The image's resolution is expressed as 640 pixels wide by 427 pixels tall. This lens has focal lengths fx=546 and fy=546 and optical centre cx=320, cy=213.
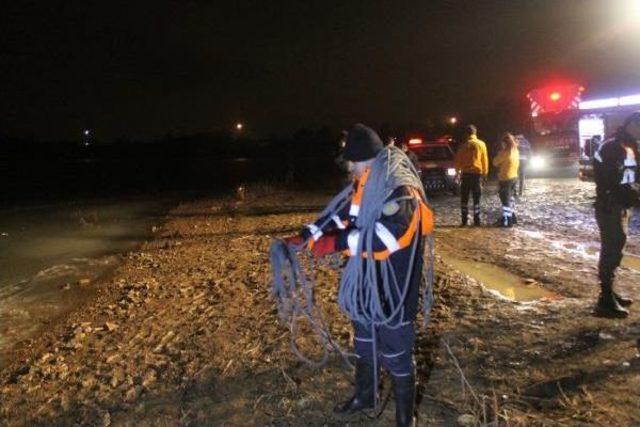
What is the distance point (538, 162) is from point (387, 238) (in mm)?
19680

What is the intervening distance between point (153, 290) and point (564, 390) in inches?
206

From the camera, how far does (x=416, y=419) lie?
362 centimetres

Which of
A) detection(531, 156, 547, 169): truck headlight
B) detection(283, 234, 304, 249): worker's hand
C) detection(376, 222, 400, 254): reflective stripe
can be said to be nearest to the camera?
detection(376, 222, 400, 254): reflective stripe

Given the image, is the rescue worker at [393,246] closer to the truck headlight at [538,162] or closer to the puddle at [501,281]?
the puddle at [501,281]

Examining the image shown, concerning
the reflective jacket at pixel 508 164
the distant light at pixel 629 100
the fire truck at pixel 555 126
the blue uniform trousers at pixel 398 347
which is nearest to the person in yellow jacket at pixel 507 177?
the reflective jacket at pixel 508 164

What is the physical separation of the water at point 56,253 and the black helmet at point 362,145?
4512 mm

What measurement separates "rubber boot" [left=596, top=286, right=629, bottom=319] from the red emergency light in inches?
637

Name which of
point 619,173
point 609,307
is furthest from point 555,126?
point 609,307

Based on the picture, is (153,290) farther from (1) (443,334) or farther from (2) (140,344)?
(1) (443,334)

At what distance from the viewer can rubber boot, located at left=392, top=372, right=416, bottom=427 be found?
130 inches

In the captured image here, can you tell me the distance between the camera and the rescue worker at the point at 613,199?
5012mm

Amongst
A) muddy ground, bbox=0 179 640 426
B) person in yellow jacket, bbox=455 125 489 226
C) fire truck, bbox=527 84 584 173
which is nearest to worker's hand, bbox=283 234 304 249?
muddy ground, bbox=0 179 640 426

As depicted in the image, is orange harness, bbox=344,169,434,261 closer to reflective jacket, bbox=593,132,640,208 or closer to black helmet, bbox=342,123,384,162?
black helmet, bbox=342,123,384,162

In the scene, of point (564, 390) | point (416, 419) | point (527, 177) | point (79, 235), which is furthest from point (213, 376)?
point (527, 177)
